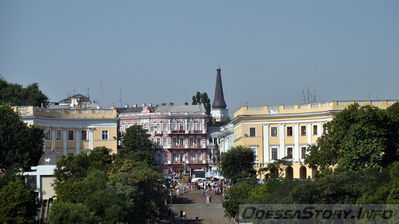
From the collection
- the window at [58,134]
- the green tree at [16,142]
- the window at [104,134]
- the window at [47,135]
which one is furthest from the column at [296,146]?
the green tree at [16,142]

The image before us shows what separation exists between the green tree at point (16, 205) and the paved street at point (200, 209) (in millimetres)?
20062

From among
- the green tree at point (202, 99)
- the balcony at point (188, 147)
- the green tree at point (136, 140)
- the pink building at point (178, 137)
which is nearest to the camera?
the green tree at point (136, 140)

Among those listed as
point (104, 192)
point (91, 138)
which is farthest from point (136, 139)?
point (104, 192)

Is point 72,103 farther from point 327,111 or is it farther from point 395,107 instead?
point 395,107

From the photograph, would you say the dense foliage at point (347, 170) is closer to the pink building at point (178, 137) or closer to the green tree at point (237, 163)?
the green tree at point (237, 163)

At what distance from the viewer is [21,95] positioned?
434ft

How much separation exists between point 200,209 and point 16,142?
15522 mm

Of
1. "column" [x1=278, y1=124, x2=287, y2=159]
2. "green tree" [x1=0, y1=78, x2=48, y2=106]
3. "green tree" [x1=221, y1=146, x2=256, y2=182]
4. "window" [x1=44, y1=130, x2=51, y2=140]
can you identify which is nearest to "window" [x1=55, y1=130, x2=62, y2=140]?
"window" [x1=44, y1=130, x2=51, y2=140]

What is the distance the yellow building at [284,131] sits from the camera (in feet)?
389

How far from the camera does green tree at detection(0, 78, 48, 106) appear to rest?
430ft

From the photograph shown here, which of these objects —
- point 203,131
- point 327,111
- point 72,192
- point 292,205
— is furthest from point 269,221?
point 203,131

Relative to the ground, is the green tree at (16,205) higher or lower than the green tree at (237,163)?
lower

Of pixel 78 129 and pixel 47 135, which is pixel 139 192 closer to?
pixel 47 135

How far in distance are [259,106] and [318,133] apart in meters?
7.24
